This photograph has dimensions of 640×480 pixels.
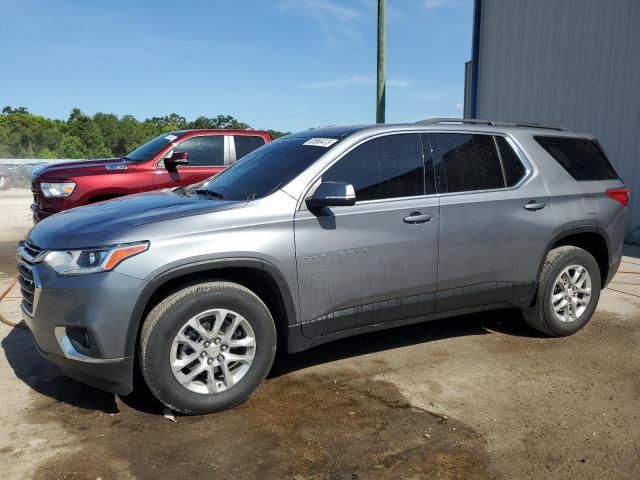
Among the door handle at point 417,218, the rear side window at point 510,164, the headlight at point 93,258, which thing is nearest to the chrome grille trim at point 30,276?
the headlight at point 93,258

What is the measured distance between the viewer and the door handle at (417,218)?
4.06 metres

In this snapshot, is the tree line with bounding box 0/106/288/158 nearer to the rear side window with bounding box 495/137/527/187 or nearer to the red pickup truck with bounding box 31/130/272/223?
the red pickup truck with bounding box 31/130/272/223

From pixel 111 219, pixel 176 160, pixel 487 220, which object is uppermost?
pixel 176 160

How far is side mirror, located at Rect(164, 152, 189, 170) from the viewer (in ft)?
24.3

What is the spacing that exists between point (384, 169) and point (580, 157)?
2.11 meters

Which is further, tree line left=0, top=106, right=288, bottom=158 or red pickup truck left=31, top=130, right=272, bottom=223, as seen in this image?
tree line left=0, top=106, right=288, bottom=158

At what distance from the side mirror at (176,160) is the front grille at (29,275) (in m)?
3.76

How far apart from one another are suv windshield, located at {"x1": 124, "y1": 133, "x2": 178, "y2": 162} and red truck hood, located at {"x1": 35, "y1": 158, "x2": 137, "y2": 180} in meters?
0.25

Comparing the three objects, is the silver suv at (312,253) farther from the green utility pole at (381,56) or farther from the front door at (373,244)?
the green utility pole at (381,56)

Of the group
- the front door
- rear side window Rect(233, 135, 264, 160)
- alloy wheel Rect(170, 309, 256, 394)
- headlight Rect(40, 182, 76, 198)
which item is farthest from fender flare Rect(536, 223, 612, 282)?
headlight Rect(40, 182, 76, 198)

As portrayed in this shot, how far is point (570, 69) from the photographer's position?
11.4 m

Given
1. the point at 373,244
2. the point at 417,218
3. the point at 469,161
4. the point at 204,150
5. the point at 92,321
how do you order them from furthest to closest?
the point at 204,150, the point at 469,161, the point at 417,218, the point at 373,244, the point at 92,321

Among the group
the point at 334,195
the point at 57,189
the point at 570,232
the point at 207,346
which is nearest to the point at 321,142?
the point at 334,195

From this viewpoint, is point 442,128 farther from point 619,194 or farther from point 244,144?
point 244,144
